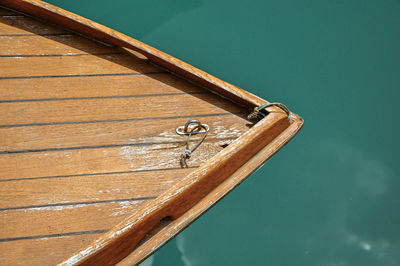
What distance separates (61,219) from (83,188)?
0.42 feet

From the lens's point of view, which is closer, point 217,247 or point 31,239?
point 31,239

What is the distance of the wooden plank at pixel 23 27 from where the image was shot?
1821mm

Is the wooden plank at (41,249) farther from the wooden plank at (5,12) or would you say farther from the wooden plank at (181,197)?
the wooden plank at (5,12)

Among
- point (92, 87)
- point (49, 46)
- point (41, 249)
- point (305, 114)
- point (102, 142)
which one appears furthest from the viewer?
point (305, 114)

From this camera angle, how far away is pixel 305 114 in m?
2.96

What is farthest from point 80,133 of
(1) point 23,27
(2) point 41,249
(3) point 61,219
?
(1) point 23,27

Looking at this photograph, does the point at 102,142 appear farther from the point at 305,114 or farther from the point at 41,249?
the point at 305,114

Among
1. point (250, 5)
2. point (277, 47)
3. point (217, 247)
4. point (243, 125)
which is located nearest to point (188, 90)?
point (243, 125)

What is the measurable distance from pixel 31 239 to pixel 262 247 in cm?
→ 148

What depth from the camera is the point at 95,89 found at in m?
1.68

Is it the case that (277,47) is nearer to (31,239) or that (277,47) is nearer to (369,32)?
(369,32)

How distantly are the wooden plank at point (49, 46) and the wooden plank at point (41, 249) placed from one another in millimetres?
836

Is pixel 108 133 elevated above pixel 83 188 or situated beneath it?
elevated above

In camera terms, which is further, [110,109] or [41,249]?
[110,109]
